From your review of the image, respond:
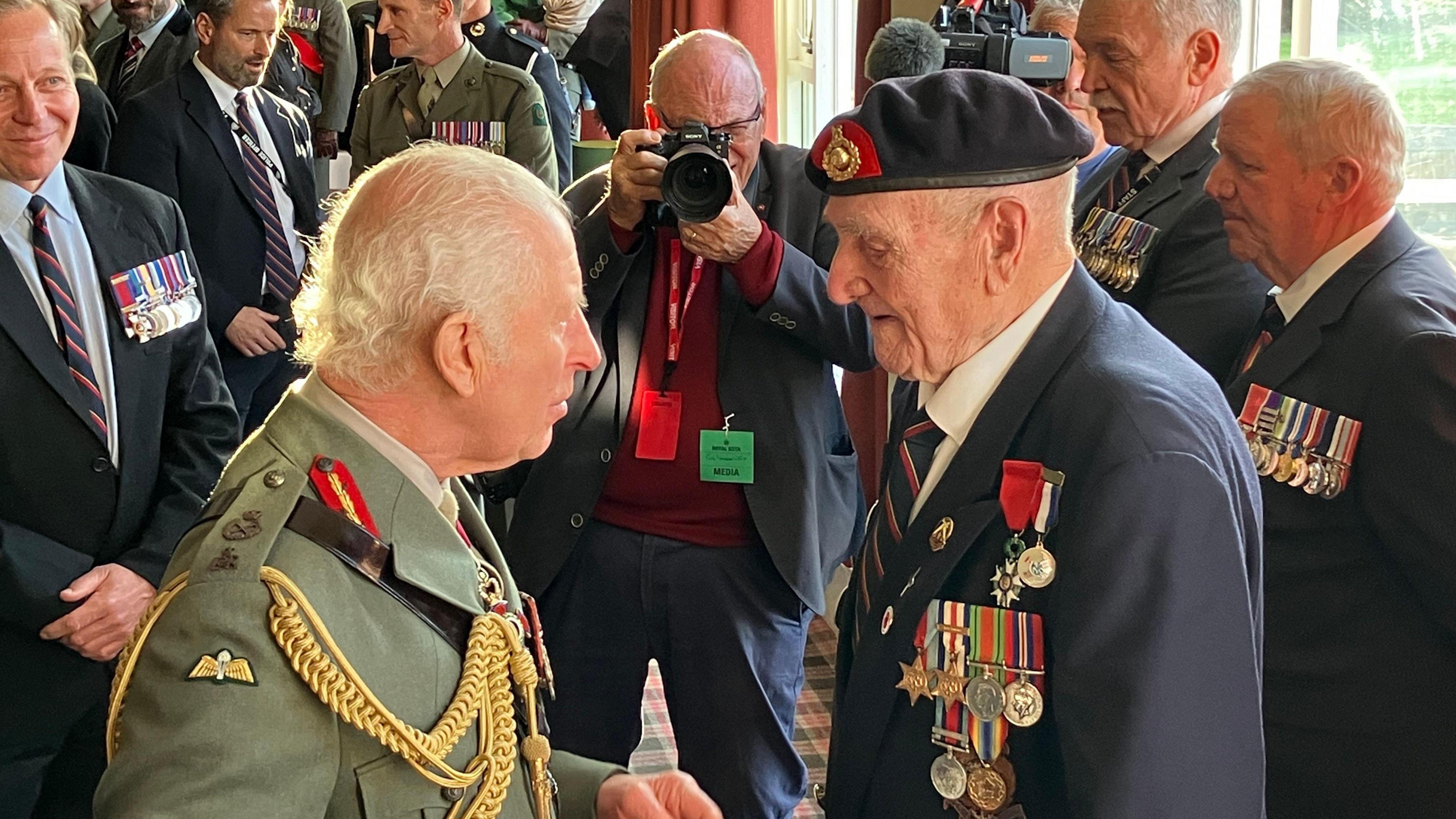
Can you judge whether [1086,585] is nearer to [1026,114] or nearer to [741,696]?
[1026,114]

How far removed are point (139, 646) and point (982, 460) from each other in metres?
0.85

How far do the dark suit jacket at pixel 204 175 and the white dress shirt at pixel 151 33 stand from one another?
140 centimetres

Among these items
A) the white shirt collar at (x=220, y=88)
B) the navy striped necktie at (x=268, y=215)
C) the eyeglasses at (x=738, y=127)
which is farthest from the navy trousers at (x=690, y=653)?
the white shirt collar at (x=220, y=88)

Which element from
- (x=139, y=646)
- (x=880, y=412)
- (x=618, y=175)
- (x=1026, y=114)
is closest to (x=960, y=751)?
(x=1026, y=114)

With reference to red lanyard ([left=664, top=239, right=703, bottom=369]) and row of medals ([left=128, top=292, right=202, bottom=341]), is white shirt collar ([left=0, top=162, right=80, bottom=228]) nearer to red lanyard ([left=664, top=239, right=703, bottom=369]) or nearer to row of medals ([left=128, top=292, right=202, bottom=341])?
row of medals ([left=128, top=292, right=202, bottom=341])

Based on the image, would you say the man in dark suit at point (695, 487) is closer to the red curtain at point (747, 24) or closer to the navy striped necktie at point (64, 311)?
the navy striped necktie at point (64, 311)

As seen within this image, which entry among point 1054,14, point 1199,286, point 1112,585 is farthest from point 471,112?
point 1112,585

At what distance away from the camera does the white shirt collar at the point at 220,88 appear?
12.1ft

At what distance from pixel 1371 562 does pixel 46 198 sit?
2.12 meters

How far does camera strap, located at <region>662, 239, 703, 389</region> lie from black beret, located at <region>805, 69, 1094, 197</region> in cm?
96

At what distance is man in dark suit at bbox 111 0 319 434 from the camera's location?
143 inches

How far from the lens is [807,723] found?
3834 millimetres

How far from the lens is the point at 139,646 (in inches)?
49.0

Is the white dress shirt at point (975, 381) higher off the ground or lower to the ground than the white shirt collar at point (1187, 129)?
lower
